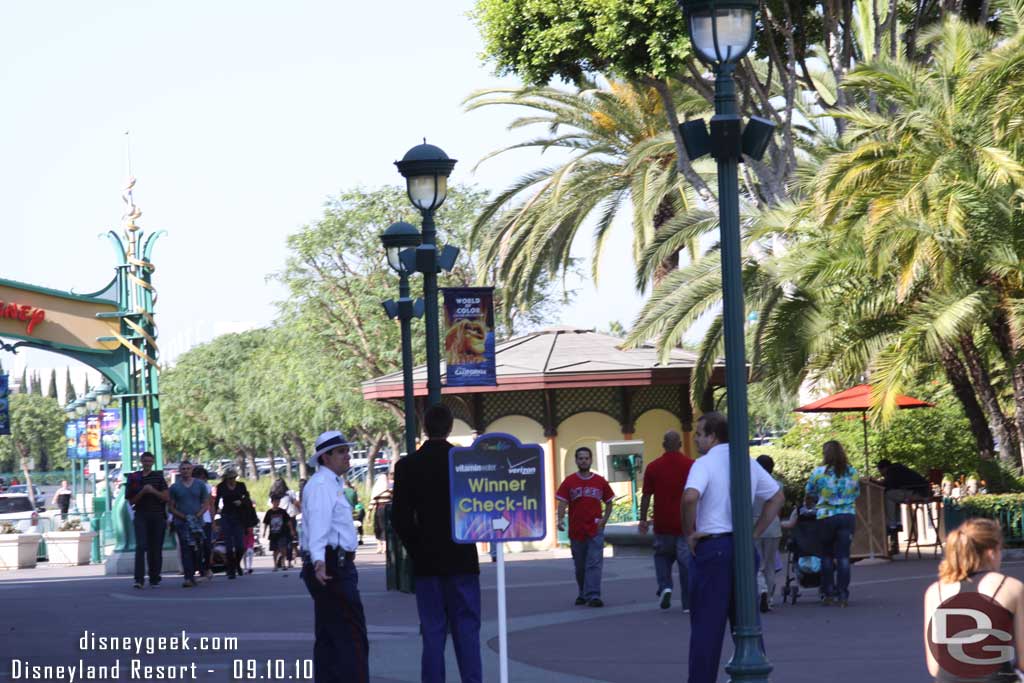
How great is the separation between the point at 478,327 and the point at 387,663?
5589 mm

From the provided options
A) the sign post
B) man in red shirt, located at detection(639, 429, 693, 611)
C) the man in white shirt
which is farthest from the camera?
man in red shirt, located at detection(639, 429, 693, 611)

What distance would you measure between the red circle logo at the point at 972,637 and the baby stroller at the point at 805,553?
9.79m

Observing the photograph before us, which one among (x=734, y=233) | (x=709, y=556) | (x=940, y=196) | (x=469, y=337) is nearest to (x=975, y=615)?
(x=709, y=556)

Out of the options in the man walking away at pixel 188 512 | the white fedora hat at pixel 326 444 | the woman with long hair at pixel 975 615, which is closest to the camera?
the woman with long hair at pixel 975 615

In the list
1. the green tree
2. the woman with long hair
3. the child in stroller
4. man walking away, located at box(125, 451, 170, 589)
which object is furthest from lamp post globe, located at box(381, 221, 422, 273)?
the green tree

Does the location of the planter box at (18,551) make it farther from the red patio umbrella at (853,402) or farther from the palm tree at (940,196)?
the palm tree at (940,196)

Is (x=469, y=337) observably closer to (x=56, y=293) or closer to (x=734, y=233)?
(x=734, y=233)

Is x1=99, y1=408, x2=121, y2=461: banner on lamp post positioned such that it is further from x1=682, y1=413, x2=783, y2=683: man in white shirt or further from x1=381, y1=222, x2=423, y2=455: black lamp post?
x1=682, y1=413, x2=783, y2=683: man in white shirt

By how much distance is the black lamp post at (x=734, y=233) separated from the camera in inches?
344

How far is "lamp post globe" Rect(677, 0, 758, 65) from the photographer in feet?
29.8

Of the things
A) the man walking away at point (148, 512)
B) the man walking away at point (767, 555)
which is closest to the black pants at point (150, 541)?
the man walking away at point (148, 512)

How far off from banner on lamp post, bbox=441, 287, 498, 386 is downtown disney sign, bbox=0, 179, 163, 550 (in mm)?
11882

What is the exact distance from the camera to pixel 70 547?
3203 cm

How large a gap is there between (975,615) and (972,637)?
9 centimetres
